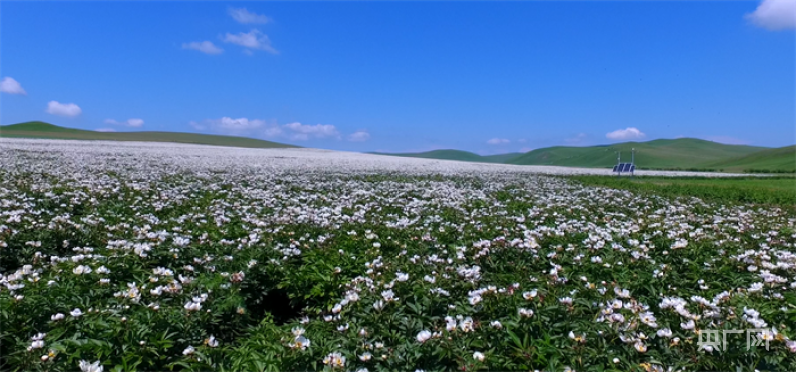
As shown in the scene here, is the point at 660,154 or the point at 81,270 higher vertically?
the point at 660,154

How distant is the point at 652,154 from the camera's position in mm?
124625

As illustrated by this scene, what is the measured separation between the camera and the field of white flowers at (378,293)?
131 inches

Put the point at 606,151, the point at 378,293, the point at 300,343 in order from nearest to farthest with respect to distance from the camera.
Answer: the point at 300,343 < the point at 378,293 < the point at 606,151

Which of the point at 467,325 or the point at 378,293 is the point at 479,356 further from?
the point at 378,293

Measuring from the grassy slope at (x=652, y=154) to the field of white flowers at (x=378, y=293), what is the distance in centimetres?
10793

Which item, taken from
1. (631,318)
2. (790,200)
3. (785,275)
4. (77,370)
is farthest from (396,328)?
(790,200)

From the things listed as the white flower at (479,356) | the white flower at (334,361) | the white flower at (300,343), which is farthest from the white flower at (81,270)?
the white flower at (479,356)

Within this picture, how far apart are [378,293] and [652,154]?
464ft

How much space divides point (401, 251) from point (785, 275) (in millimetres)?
4986

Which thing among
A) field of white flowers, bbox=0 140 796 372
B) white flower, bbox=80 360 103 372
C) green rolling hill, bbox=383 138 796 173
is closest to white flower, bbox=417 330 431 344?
field of white flowers, bbox=0 140 796 372

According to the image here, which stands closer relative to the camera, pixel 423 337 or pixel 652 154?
pixel 423 337

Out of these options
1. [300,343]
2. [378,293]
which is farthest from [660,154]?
[300,343]

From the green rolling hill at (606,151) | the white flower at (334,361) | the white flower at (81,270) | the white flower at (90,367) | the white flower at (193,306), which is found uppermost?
the green rolling hill at (606,151)

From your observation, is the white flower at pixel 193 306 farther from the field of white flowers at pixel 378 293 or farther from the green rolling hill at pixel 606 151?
the green rolling hill at pixel 606 151
